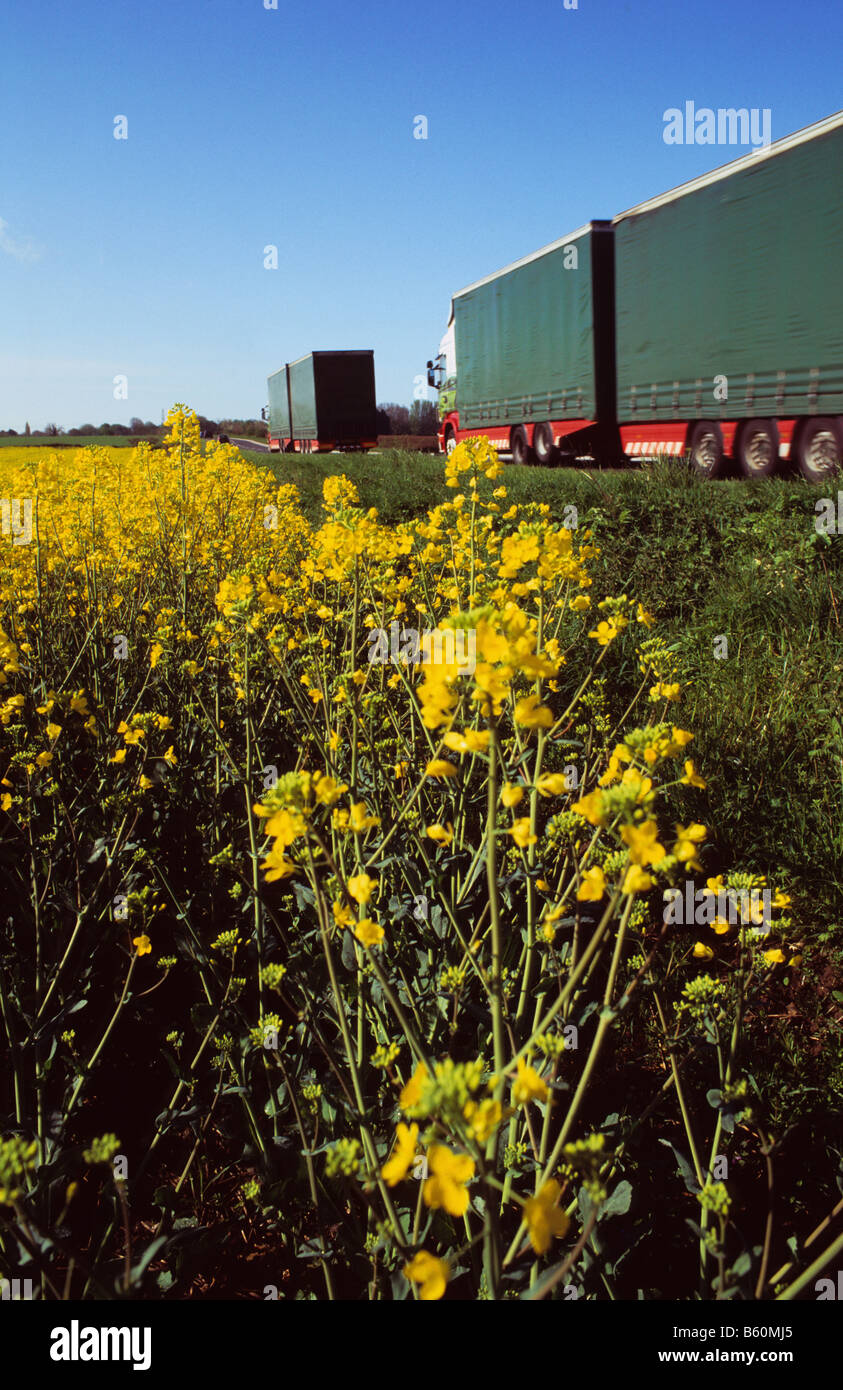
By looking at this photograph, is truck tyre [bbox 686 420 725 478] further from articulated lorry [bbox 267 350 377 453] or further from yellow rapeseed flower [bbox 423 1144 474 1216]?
articulated lorry [bbox 267 350 377 453]

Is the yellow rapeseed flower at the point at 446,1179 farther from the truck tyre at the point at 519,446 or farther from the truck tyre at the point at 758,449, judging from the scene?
the truck tyre at the point at 519,446

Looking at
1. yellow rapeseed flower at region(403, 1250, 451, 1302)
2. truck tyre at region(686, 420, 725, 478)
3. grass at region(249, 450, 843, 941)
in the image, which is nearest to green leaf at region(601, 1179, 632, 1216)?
yellow rapeseed flower at region(403, 1250, 451, 1302)

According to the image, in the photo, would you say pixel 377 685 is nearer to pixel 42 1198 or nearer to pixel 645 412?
pixel 42 1198

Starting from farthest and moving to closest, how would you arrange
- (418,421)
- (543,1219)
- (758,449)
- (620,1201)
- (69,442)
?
(418,421)
(69,442)
(758,449)
(620,1201)
(543,1219)

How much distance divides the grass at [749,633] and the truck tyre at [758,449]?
2.66m

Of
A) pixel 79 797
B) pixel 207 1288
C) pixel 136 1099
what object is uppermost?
pixel 79 797

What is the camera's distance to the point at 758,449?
10.5m

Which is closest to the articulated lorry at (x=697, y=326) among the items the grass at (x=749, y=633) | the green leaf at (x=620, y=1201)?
the grass at (x=749, y=633)

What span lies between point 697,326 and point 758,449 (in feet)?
6.68

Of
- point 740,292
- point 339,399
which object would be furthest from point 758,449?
point 339,399

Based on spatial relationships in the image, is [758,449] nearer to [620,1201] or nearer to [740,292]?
[740,292]
